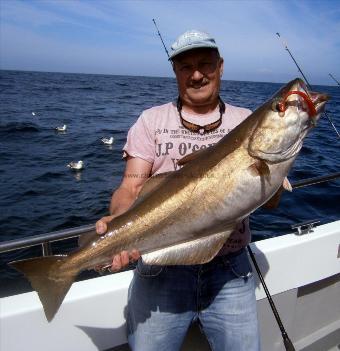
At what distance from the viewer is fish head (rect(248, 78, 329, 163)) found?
7.45ft

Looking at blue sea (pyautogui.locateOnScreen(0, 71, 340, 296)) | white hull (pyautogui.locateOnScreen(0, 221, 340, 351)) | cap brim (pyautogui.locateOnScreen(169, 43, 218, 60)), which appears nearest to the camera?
cap brim (pyautogui.locateOnScreen(169, 43, 218, 60))

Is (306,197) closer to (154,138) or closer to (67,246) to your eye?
(67,246)

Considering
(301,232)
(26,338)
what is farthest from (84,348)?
(301,232)

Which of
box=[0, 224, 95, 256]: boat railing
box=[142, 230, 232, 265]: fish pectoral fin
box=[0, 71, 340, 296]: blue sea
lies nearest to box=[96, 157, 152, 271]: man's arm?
box=[0, 224, 95, 256]: boat railing

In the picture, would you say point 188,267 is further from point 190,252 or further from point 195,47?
point 195,47

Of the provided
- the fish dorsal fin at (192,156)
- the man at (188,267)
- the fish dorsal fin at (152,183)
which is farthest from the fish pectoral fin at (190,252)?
the fish dorsal fin at (192,156)

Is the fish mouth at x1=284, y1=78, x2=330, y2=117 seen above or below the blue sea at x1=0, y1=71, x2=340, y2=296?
above

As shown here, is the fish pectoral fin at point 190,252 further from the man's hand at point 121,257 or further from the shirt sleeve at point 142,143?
the shirt sleeve at point 142,143

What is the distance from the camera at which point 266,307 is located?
3.94 metres

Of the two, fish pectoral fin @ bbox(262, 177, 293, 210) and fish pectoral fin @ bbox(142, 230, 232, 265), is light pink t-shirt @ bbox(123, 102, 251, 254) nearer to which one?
fish pectoral fin @ bbox(262, 177, 293, 210)

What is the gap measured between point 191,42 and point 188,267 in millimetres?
1656

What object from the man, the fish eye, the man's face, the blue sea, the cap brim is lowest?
the blue sea

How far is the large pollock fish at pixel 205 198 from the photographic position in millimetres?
2326

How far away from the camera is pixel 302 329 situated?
4.43m
